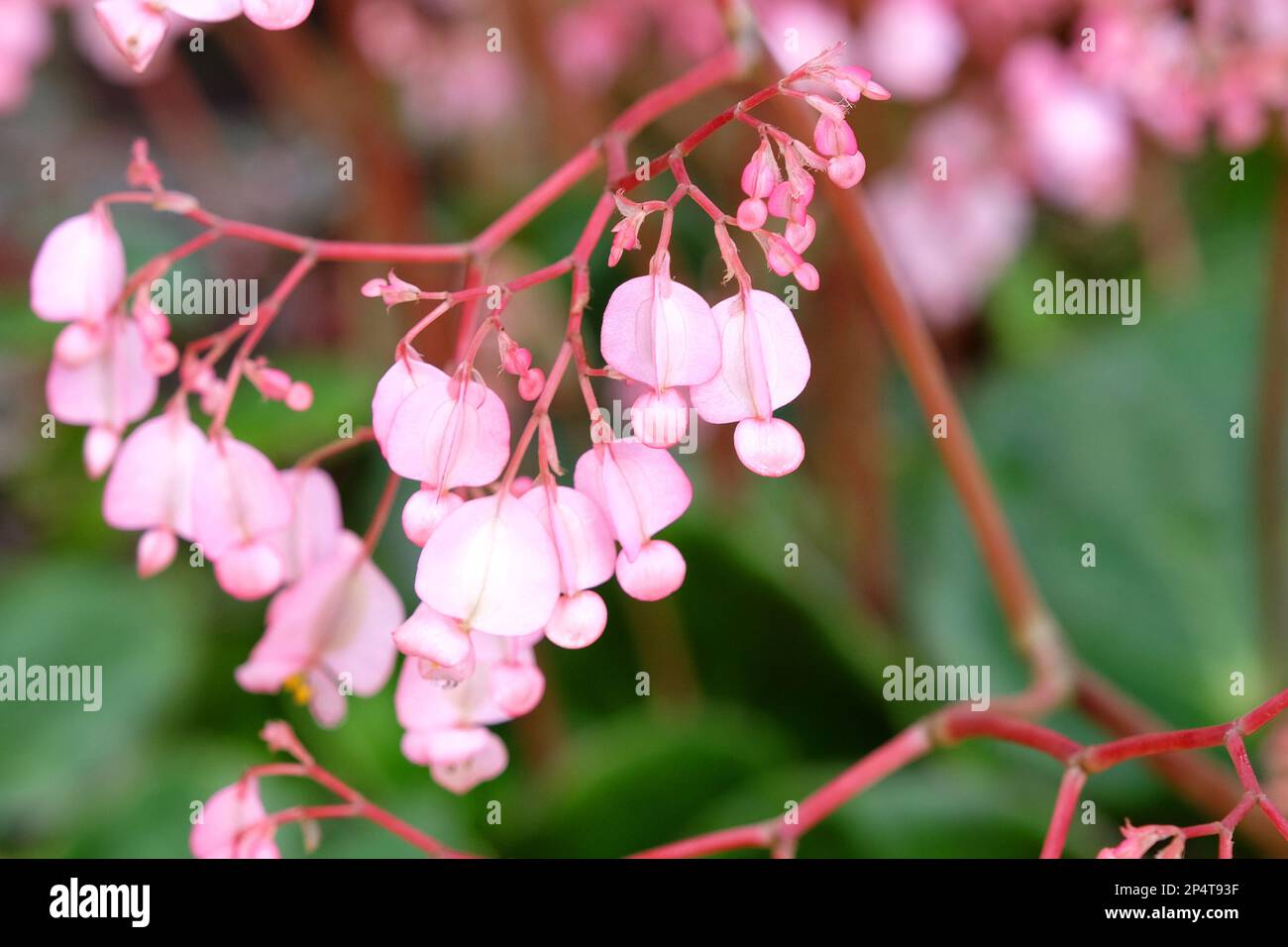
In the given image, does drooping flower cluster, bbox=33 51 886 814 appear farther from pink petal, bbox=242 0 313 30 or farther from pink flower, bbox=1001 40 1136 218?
pink flower, bbox=1001 40 1136 218

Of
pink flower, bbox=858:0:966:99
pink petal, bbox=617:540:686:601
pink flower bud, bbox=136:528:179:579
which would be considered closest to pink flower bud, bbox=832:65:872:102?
pink petal, bbox=617:540:686:601

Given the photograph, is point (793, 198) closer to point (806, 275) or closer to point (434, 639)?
point (806, 275)

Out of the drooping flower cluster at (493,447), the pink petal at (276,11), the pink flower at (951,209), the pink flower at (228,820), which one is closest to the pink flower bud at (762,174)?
the drooping flower cluster at (493,447)

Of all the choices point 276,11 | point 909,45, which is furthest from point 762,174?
point 909,45

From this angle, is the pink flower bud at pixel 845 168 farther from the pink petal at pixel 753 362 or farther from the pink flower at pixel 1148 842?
the pink flower at pixel 1148 842

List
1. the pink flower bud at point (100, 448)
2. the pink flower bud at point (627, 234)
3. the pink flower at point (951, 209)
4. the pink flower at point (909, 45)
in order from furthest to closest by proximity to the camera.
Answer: the pink flower at point (951, 209) < the pink flower at point (909, 45) < the pink flower bud at point (100, 448) < the pink flower bud at point (627, 234)

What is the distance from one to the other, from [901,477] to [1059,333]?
275 mm

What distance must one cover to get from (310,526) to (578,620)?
0.12m

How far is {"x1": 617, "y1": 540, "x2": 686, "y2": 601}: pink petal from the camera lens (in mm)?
277

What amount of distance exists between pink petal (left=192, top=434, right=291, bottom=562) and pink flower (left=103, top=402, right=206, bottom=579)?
0.02m

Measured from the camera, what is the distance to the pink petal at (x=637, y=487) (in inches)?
10.9

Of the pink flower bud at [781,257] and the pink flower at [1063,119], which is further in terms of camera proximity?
the pink flower at [1063,119]

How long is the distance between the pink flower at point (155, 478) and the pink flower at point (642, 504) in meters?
0.13

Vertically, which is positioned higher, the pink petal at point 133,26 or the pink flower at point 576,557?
the pink petal at point 133,26
